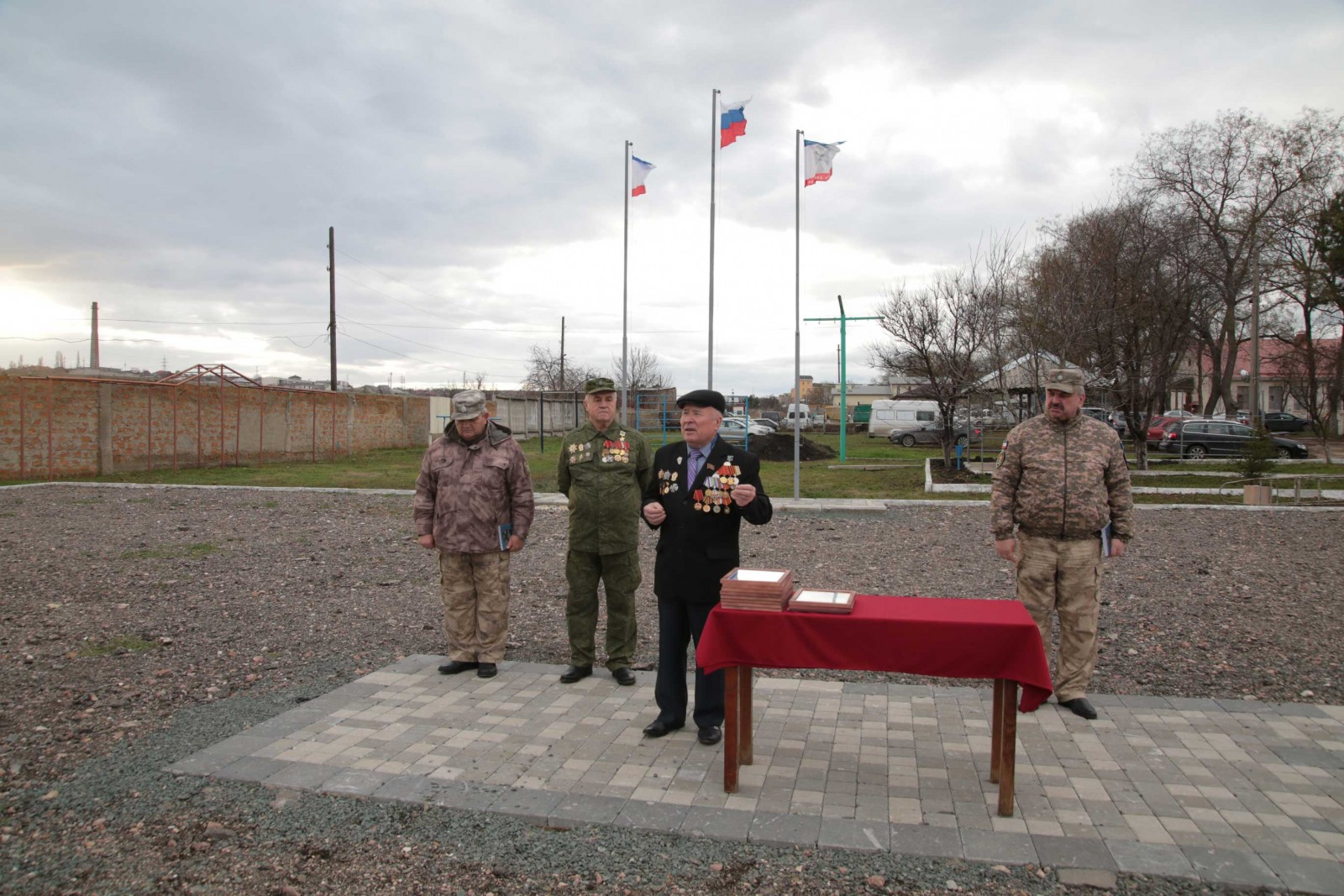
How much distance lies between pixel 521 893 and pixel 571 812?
A: 58cm

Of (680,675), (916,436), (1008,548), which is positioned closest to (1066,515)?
(1008,548)

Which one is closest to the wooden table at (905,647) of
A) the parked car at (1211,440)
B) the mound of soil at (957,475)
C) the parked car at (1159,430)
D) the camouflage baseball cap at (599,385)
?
the camouflage baseball cap at (599,385)

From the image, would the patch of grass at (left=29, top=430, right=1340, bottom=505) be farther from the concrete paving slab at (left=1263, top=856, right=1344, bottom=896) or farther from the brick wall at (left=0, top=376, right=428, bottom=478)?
the concrete paving slab at (left=1263, top=856, right=1344, bottom=896)

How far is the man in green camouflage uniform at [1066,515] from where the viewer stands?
491 centimetres

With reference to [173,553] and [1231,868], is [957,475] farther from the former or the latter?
[1231,868]

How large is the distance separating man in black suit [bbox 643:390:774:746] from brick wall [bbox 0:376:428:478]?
69.1 ft

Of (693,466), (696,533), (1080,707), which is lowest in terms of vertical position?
(1080,707)

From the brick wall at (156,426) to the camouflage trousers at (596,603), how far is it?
2000 centimetres

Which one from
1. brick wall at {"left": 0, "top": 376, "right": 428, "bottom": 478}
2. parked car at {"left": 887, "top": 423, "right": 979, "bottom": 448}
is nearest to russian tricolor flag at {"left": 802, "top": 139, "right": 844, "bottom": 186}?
brick wall at {"left": 0, "top": 376, "right": 428, "bottom": 478}

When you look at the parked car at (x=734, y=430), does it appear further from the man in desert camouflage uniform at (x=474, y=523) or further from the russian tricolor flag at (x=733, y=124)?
the man in desert camouflage uniform at (x=474, y=523)

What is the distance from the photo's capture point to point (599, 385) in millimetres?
5629

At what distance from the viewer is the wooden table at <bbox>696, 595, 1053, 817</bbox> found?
355 cm

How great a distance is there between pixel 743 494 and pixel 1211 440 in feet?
97.9

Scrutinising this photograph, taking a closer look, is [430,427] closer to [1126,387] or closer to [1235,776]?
[1126,387]
